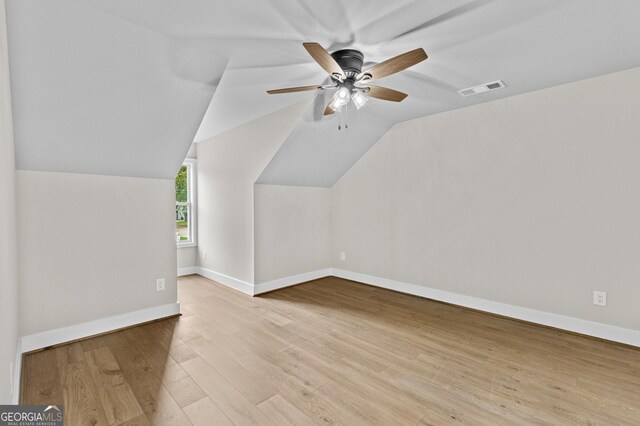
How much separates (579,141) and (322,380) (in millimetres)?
3320

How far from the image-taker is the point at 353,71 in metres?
2.35

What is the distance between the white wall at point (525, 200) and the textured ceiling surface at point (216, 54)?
16.5 inches

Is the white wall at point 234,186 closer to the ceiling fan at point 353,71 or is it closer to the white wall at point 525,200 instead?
the ceiling fan at point 353,71

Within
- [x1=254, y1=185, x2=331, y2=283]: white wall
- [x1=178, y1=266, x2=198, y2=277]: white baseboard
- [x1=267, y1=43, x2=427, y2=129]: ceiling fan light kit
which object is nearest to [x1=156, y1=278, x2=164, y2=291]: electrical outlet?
[x1=254, y1=185, x2=331, y2=283]: white wall

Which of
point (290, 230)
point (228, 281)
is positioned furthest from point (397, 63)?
point (228, 281)

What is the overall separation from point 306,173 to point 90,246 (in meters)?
2.82

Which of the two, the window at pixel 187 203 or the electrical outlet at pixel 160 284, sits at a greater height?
the window at pixel 187 203

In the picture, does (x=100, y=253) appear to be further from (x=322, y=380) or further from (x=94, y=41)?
(x=322, y=380)

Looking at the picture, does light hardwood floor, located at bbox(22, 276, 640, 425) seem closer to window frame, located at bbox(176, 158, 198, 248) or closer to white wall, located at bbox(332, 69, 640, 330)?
white wall, located at bbox(332, 69, 640, 330)

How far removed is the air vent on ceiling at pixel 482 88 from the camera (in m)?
2.96

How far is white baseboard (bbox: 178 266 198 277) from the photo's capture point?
516cm

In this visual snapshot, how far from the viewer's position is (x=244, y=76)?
106 inches

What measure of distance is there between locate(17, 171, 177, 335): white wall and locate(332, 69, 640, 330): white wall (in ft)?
10.1

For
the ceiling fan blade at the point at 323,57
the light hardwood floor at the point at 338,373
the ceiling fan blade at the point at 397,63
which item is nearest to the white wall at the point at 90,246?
the light hardwood floor at the point at 338,373
